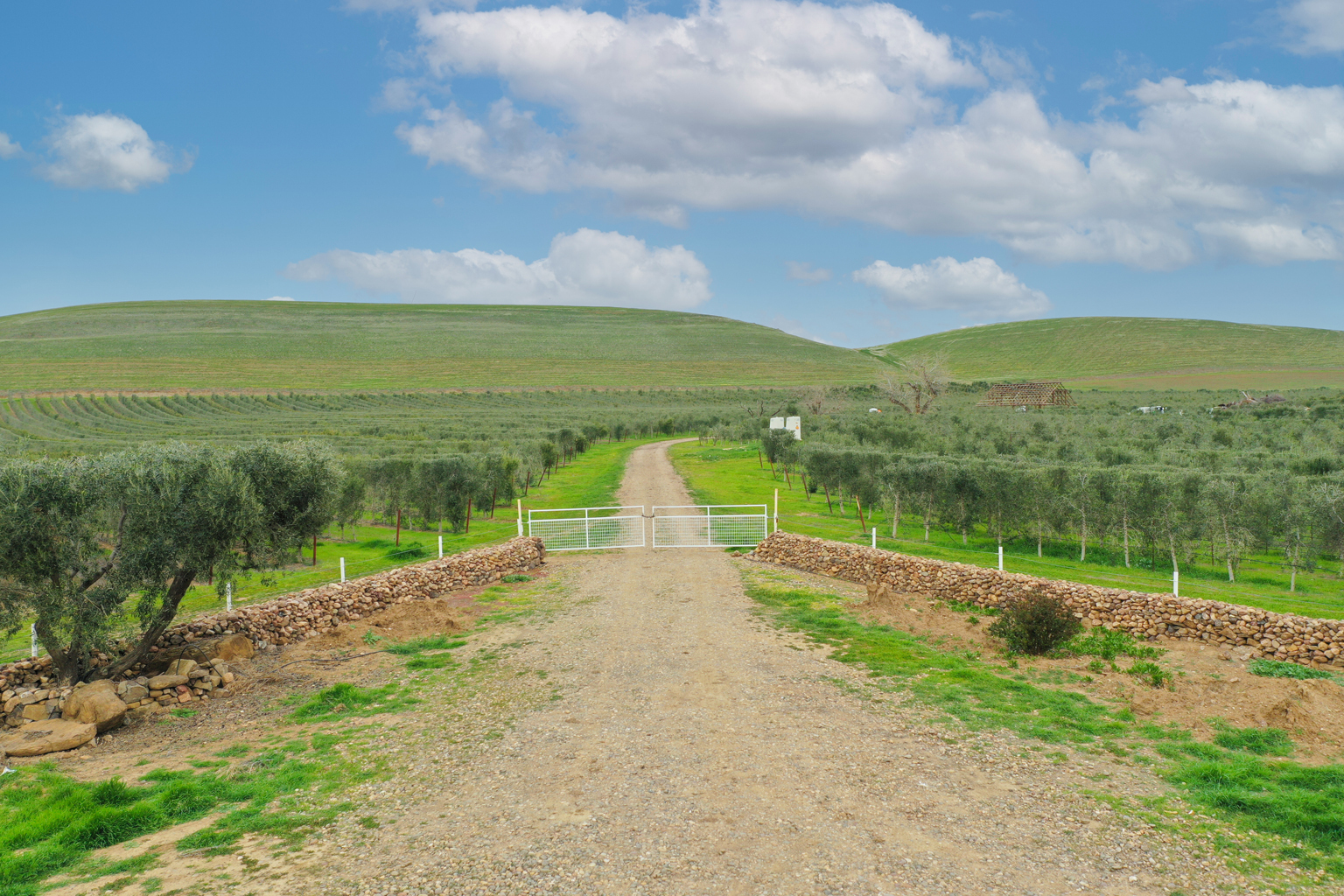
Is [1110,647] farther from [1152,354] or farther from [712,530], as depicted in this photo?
[1152,354]

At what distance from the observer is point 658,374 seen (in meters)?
135

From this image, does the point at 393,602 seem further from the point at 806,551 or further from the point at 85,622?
the point at 806,551

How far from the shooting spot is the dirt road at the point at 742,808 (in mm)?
6809

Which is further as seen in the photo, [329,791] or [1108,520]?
[1108,520]

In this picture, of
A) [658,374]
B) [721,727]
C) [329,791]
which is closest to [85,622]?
[329,791]

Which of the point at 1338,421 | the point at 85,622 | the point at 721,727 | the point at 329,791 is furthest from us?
the point at 1338,421

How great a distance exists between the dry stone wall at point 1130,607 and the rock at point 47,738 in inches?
601

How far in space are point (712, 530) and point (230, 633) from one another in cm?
1508

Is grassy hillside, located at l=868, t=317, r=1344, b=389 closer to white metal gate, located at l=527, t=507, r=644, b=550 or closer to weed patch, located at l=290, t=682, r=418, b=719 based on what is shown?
white metal gate, located at l=527, t=507, r=644, b=550

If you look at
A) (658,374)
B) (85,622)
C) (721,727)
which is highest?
(658,374)

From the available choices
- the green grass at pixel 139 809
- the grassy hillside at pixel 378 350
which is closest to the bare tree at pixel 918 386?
the grassy hillside at pixel 378 350

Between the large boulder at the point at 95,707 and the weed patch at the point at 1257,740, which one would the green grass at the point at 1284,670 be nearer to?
the weed patch at the point at 1257,740

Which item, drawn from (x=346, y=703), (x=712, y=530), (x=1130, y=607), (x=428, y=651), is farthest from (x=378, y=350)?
(x=1130, y=607)

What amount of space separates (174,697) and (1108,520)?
72.9ft
